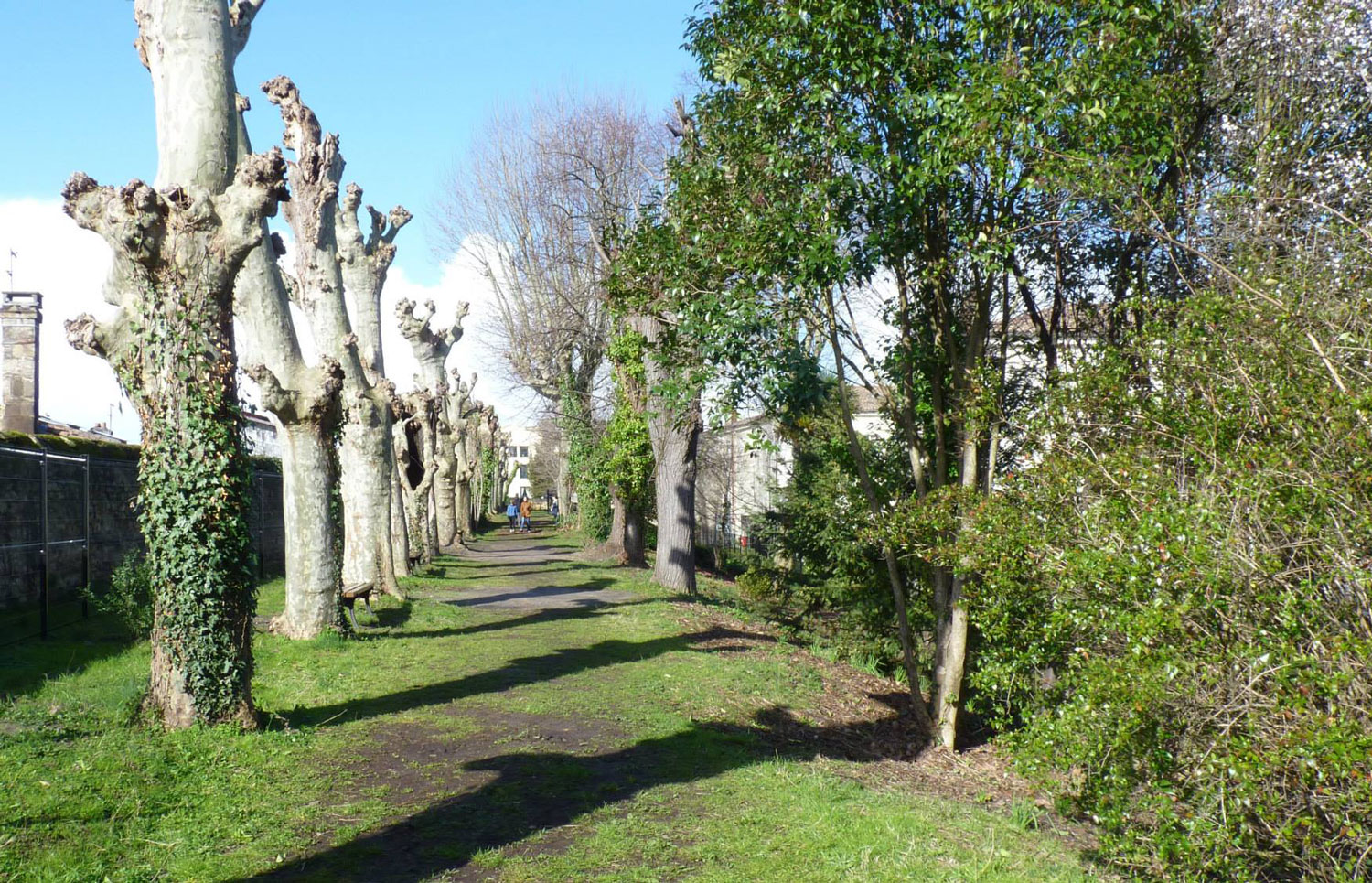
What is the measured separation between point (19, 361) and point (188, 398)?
13429 mm

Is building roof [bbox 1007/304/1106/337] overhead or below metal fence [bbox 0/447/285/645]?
overhead

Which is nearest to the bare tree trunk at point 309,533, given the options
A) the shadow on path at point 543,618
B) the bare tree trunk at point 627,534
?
the shadow on path at point 543,618

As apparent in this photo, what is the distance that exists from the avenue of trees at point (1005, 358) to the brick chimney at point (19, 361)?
20.3 feet

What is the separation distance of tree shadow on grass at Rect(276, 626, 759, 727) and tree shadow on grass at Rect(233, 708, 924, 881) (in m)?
1.66

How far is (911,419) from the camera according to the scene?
10.7 meters

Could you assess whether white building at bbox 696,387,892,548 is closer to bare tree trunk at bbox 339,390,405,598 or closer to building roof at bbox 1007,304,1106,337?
bare tree trunk at bbox 339,390,405,598

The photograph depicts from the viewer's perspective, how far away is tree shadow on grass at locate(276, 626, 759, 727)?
7891mm

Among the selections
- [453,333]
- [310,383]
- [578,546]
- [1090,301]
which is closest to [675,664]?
[310,383]

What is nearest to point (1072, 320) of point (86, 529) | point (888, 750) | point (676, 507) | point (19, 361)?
point (888, 750)

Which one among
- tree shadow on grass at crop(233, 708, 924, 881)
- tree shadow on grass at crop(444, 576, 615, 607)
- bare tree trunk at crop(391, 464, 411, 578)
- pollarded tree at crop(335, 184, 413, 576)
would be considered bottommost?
tree shadow on grass at crop(233, 708, 924, 881)

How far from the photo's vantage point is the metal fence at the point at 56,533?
31.7 ft

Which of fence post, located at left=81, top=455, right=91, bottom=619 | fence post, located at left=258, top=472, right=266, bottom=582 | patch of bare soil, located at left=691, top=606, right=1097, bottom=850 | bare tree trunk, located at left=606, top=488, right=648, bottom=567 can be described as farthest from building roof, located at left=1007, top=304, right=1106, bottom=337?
bare tree trunk, located at left=606, top=488, right=648, bottom=567

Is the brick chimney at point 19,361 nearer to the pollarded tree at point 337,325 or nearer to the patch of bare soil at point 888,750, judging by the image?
the pollarded tree at point 337,325

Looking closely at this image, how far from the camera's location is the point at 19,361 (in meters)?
17.3
